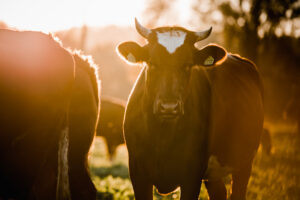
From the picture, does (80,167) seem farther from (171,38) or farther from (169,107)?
(171,38)

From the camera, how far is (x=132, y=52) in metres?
3.67

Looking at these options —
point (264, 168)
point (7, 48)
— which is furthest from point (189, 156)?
point (264, 168)

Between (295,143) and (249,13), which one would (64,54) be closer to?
(295,143)

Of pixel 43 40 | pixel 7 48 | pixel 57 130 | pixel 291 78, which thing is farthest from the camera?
pixel 291 78

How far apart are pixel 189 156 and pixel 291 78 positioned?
2398 centimetres

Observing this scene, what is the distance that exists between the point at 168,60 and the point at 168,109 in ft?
1.88

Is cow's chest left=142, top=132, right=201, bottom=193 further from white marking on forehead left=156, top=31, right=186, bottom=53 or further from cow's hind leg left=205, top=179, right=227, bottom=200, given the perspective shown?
cow's hind leg left=205, top=179, right=227, bottom=200

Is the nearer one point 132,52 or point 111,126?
point 132,52

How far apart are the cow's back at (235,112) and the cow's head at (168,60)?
0.50m

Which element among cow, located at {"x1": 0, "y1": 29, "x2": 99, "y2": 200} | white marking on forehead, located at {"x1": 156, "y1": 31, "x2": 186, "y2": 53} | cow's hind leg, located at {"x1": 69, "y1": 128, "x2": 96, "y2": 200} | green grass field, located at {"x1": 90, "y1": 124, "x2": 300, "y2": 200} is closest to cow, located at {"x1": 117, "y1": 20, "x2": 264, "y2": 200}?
white marking on forehead, located at {"x1": 156, "y1": 31, "x2": 186, "y2": 53}

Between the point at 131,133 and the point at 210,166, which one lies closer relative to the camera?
the point at 131,133

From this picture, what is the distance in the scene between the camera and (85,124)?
11.8 ft

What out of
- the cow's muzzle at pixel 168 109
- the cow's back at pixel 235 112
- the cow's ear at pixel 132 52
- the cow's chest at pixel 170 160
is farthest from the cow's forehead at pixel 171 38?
the cow's chest at pixel 170 160

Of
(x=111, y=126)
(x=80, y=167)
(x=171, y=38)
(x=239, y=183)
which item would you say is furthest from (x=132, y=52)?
(x=111, y=126)
